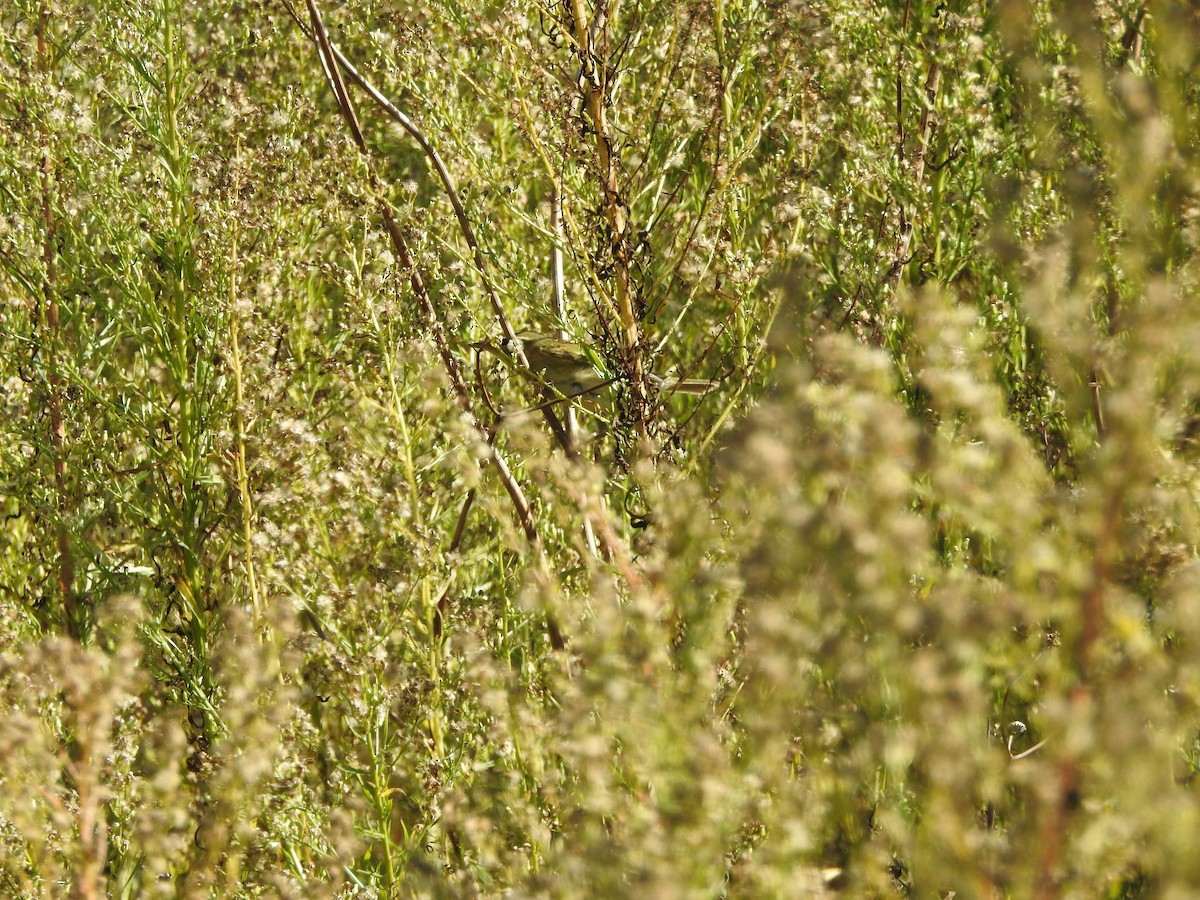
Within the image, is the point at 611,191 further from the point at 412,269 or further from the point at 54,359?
the point at 54,359

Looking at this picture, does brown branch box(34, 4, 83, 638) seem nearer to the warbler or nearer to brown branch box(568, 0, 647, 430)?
the warbler

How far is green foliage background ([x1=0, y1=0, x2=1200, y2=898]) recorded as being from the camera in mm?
1112

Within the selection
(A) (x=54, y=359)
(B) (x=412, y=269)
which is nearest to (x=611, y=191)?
(B) (x=412, y=269)

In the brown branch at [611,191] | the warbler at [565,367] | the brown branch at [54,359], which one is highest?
the brown branch at [611,191]

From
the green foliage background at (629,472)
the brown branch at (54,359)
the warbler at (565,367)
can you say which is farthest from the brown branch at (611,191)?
the brown branch at (54,359)

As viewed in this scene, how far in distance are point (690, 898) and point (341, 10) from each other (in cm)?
302

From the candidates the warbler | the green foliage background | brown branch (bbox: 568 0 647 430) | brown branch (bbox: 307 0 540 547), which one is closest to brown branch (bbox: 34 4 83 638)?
the green foliage background

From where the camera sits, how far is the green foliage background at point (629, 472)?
1112mm

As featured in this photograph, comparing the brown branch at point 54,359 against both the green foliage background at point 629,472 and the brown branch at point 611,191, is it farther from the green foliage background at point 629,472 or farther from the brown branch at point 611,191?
the brown branch at point 611,191

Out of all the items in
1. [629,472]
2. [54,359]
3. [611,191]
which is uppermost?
[611,191]

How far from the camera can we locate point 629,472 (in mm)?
2305

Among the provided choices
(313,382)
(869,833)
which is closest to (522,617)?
(313,382)

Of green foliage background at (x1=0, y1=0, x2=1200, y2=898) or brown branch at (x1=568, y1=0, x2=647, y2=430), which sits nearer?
green foliage background at (x1=0, y1=0, x2=1200, y2=898)

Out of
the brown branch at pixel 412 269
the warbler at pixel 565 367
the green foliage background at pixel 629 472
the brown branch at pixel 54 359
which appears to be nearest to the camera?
the green foliage background at pixel 629 472
